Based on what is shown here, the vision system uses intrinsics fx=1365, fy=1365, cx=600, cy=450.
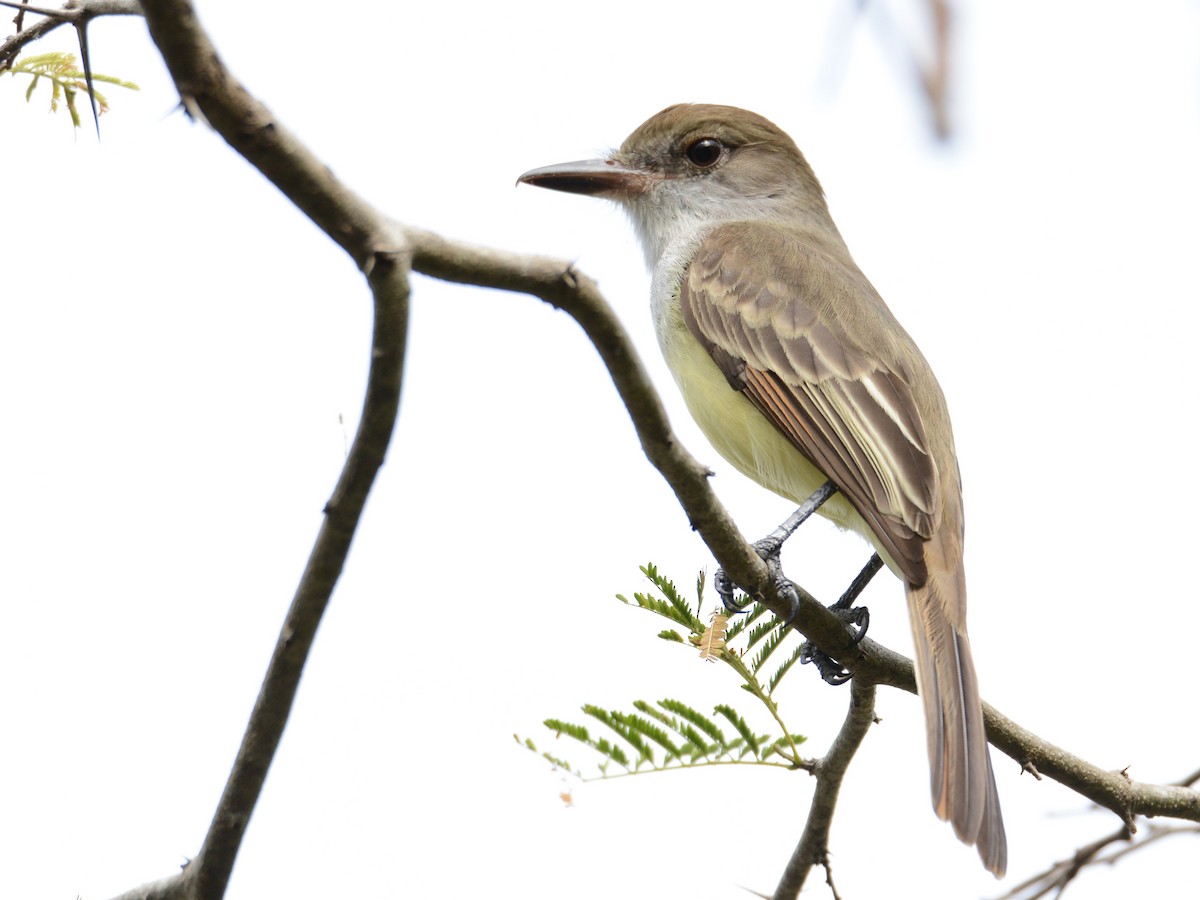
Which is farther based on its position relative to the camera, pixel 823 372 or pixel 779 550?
pixel 823 372

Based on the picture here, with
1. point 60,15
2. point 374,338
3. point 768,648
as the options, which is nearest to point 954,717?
point 768,648

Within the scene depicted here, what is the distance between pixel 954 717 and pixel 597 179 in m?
3.70

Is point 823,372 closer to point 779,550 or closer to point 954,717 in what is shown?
point 779,550

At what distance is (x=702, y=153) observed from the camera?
728 centimetres

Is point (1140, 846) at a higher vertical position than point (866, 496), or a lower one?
lower

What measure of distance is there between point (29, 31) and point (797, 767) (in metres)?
3.16

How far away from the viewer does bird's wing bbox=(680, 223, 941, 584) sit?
496cm

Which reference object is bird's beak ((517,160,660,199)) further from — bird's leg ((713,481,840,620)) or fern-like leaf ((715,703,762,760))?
fern-like leaf ((715,703,762,760))

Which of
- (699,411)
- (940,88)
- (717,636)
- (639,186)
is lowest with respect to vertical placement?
(940,88)

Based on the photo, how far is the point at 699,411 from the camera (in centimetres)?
561

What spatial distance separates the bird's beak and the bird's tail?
9.60ft

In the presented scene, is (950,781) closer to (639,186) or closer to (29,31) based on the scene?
(29,31)

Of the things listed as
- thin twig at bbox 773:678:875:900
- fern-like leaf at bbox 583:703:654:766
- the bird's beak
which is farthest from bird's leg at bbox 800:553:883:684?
the bird's beak

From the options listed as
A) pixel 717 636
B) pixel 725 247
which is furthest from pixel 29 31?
pixel 725 247
